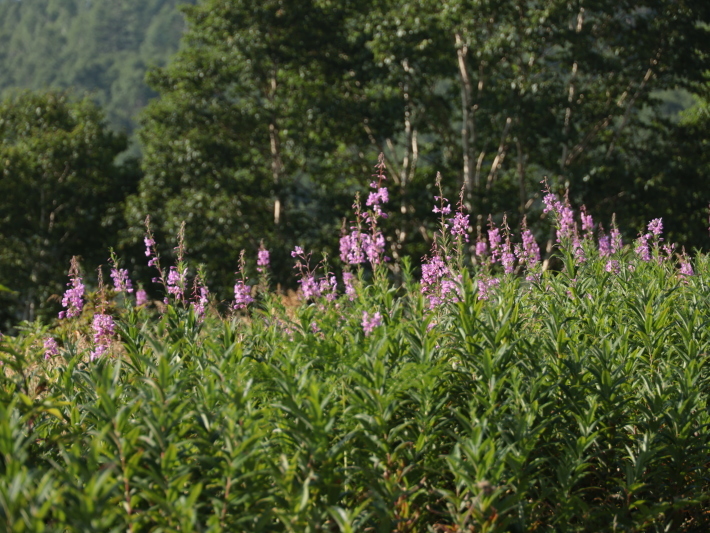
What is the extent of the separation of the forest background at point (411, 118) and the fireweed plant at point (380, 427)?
14.4 meters

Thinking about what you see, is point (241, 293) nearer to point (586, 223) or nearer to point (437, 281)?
point (437, 281)

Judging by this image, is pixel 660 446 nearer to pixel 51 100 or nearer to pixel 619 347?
pixel 619 347

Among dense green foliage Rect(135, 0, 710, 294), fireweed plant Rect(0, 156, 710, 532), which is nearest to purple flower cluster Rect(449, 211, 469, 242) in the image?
fireweed plant Rect(0, 156, 710, 532)

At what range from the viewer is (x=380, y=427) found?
369 centimetres

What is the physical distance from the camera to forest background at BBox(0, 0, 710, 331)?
1952 cm

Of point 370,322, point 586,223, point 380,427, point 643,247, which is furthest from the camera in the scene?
point 586,223

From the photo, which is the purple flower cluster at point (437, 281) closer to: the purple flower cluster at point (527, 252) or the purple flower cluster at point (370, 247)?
the purple flower cluster at point (370, 247)

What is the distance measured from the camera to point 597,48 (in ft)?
67.5

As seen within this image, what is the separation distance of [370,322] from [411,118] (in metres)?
18.3

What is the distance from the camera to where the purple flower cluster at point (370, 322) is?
4379 mm

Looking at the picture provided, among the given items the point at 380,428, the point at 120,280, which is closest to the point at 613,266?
the point at 380,428

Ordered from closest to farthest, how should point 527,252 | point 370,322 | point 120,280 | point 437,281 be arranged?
1. point 370,322
2. point 437,281
3. point 120,280
4. point 527,252

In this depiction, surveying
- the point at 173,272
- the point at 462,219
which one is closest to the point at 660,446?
the point at 462,219

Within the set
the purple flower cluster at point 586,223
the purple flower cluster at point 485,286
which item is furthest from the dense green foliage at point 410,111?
the purple flower cluster at point 485,286
